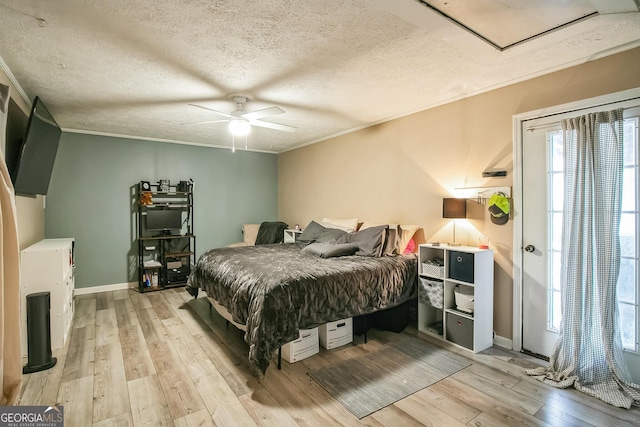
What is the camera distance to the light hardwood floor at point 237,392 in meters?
2.01

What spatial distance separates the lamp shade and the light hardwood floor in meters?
1.32

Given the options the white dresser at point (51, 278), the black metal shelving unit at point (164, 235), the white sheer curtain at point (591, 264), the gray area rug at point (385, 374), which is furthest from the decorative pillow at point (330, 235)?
the white dresser at point (51, 278)

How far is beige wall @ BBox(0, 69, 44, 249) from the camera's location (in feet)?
9.73

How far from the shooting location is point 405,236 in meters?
3.80

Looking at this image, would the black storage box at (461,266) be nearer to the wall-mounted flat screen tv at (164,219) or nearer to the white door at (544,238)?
the white door at (544,238)

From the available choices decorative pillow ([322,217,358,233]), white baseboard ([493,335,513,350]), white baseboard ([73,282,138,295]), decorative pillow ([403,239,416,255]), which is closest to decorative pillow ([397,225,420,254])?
decorative pillow ([403,239,416,255])

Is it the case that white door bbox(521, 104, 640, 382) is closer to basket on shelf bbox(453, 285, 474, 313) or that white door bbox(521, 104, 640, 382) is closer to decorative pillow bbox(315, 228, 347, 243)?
basket on shelf bbox(453, 285, 474, 313)

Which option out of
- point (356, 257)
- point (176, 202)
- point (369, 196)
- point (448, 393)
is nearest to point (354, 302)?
point (356, 257)

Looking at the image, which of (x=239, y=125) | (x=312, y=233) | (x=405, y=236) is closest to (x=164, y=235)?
(x=312, y=233)

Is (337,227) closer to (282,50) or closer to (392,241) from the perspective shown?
(392,241)

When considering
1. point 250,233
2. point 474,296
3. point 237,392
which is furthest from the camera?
point 250,233

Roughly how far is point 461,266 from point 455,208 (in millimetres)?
604

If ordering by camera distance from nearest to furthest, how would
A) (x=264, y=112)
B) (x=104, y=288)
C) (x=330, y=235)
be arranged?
(x=264, y=112)
(x=330, y=235)
(x=104, y=288)

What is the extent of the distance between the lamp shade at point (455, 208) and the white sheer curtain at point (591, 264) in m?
0.84
